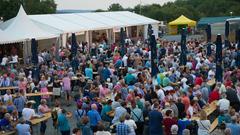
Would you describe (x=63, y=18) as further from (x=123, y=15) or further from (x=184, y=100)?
(x=184, y=100)

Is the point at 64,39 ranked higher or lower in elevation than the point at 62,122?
higher

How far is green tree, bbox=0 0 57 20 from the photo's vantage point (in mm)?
63375

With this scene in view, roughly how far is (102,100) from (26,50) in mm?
19398

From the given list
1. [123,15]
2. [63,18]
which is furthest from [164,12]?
[63,18]

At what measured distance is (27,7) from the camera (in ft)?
256

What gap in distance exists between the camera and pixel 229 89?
16.1m

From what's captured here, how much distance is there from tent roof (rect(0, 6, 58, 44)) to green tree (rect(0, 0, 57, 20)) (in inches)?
1276

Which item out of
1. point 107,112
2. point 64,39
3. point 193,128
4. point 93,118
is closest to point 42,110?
point 107,112

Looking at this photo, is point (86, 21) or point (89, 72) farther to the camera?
point (86, 21)

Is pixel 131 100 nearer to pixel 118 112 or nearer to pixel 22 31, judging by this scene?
pixel 118 112

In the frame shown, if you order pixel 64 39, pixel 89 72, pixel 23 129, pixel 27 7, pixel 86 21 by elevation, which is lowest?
pixel 23 129

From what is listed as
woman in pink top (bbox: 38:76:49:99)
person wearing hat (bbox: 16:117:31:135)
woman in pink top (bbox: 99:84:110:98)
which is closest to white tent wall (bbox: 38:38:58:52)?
woman in pink top (bbox: 38:76:49:99)

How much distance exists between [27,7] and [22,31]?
4886cm

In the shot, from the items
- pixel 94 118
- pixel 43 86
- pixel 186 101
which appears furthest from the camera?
pixel 43 86
